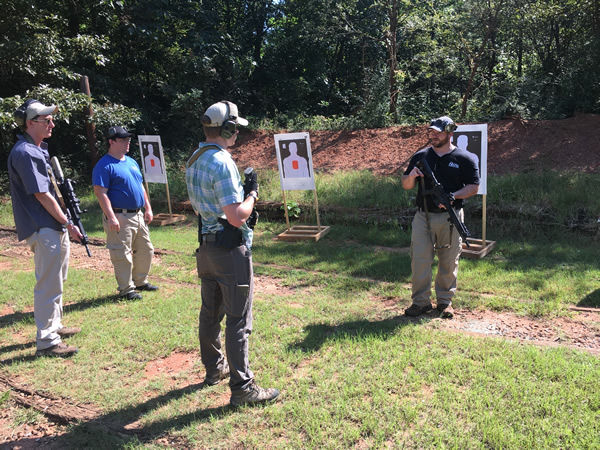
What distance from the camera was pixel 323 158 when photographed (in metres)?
14.3

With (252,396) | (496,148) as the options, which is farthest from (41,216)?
(496,148)

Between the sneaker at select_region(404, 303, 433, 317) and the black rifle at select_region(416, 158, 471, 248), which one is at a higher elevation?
the black rifle at select_region(416, 158, 471, 248)

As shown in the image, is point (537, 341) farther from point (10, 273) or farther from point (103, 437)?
point (10, 273)

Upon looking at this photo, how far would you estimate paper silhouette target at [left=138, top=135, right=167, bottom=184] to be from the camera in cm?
1127

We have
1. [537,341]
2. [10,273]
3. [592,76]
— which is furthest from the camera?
[592,76]

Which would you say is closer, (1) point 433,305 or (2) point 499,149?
(1) point 433,305

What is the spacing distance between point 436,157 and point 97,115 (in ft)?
38.7

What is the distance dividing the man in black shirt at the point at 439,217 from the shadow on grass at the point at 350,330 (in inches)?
6.8

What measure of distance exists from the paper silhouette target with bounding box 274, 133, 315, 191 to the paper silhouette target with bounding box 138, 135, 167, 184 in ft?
11.2

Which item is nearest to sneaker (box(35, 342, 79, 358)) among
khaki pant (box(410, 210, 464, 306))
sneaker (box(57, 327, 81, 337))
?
sneaker (box(57, 327, 81, 337))

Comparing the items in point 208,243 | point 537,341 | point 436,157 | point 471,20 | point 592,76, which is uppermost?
point 471,20

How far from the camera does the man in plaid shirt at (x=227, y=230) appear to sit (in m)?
3.18

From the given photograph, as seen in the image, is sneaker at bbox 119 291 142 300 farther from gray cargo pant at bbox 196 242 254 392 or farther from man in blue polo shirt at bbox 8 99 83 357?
gray cargo pant at bbox 196 242 254 392

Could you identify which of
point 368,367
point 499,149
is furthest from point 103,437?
point 499,149
